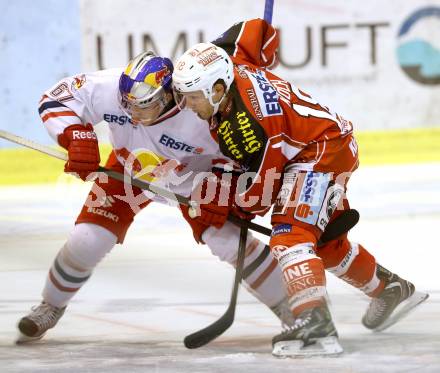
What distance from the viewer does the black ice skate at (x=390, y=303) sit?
13.8 feet

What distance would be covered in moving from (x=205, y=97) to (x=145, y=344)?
2.69ft

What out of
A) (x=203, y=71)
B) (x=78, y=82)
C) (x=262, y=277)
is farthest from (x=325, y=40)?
(x=203, y=71)

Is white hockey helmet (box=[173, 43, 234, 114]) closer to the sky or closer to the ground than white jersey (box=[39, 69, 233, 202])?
closer to the sky

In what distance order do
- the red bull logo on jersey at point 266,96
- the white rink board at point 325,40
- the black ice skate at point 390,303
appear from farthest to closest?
1. the white rink board at point 325,40
2. the black ice skate at point 390,303
3. the red bull logo on jersey at point 266,96

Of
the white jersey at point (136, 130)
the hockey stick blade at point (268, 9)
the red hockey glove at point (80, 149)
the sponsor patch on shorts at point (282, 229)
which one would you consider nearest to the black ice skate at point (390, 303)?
the sponsor patch on shorts at point (282, 229)

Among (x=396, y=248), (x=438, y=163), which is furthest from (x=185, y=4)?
(x=396, y=248)

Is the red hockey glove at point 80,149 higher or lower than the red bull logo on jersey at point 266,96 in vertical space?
lower

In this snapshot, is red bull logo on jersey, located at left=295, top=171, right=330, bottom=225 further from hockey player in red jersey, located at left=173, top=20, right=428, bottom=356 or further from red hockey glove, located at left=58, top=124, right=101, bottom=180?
red hockey glove, located at left=58, top=124, right=101, bottom=180

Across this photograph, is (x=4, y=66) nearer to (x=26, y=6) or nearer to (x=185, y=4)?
(x=26, y=6)

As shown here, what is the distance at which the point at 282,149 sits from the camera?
385 centimetres

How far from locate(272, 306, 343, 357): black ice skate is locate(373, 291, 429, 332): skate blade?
550mm

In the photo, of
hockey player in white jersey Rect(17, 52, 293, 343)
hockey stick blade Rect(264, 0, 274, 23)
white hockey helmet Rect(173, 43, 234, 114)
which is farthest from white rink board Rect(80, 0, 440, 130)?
white hockey helmet Rect(173, 43, 234, 114)

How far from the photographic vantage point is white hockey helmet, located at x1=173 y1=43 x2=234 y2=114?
12.2 feet

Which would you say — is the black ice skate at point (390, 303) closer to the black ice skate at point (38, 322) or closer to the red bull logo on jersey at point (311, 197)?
the red bull logo on jersey at point (311, 197)
